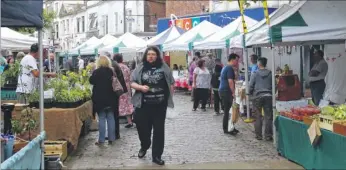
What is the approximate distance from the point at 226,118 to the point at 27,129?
15.6 ft

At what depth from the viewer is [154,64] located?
25.9 ft

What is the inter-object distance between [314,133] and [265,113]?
2696 mm

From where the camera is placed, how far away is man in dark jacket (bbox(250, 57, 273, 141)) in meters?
9.59

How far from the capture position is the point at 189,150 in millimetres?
9070

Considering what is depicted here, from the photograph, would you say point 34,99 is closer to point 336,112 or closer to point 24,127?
point 24,127

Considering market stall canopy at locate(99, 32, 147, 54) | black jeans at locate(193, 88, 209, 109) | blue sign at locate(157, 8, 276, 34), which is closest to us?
black jeans at locate(193, 88, 209, 109)

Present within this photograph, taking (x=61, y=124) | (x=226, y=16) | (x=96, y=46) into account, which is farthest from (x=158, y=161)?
(x=96, y=46)

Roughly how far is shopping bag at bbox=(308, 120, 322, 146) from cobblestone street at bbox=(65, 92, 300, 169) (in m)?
0.78

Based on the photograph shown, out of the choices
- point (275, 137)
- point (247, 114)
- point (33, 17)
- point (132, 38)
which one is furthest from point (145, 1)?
point (33, 17)

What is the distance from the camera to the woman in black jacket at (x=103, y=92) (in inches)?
366

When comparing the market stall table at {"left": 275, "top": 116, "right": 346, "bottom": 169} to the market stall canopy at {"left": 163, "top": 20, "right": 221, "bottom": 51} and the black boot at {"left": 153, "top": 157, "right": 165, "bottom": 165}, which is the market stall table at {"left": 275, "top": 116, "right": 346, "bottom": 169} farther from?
the market stall canopy at {"left": 163, "top": 20, "right": 221, "bottom": 51}

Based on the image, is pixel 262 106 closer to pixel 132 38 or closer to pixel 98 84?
pixel 98 84

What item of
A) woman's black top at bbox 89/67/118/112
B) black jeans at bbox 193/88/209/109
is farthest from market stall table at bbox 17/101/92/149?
black jeans at bbox 193/88/209/109

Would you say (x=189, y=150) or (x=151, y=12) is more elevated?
(x=151, y=12)
